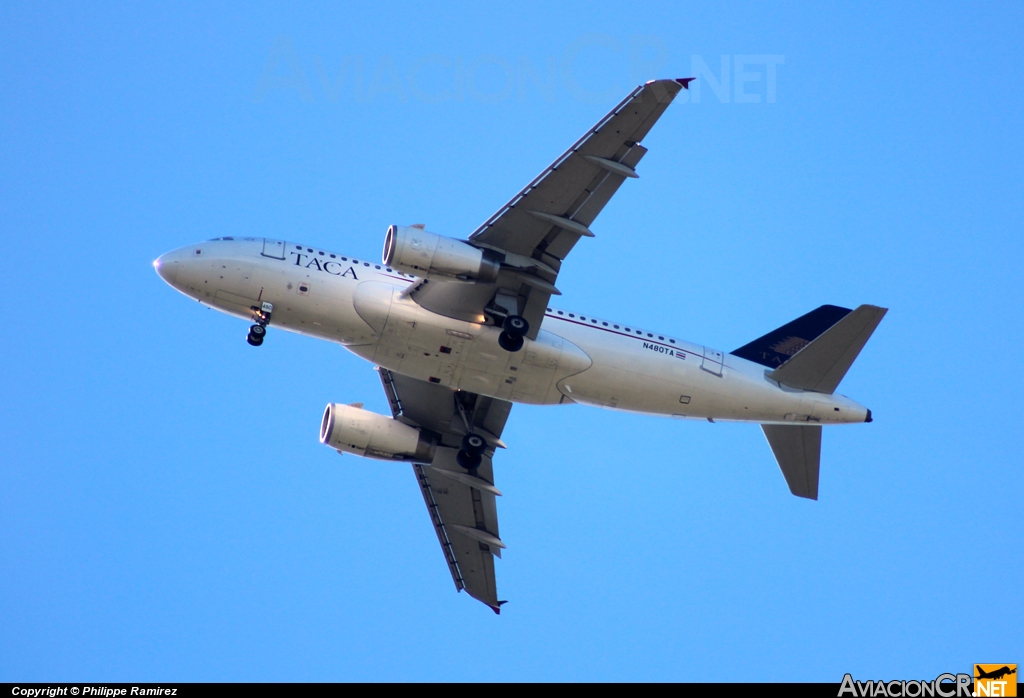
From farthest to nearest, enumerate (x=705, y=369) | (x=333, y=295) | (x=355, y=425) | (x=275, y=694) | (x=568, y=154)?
(x=355, y=425) → (x=705, y=369) → (x=333, y=295) → (x=568, y=154) → (x=275, y=694)

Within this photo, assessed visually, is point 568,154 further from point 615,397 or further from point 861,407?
point 861,407

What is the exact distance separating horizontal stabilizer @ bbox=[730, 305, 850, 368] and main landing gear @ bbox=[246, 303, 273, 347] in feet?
60.0

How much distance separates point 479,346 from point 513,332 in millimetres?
1530

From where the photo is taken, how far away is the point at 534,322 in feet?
125

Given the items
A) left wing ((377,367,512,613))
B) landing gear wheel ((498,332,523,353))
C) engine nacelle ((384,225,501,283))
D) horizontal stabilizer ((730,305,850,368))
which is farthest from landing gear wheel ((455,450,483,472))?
horizontal stabilizer ((730,305,850,368))

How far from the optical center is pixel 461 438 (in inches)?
1778

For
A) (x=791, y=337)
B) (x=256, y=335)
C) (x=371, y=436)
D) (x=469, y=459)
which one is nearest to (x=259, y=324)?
(x=256, y=335)

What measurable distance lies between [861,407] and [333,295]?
2037 centimetres

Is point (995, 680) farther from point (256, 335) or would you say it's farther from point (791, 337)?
point (256, 335)

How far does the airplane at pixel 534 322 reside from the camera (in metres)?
35.4

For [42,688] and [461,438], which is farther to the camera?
[461,438]

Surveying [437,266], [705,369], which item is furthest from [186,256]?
[705,369]

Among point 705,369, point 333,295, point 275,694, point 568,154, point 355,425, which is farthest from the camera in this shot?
point 355,425

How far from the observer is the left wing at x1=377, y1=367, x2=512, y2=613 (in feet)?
145
